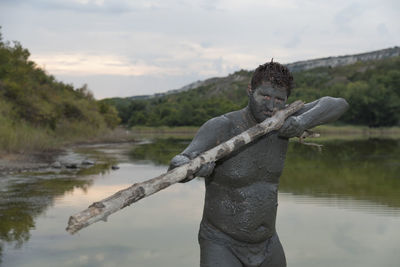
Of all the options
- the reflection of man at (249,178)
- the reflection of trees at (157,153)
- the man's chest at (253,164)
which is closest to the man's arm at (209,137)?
the reflection of man at (249,178)

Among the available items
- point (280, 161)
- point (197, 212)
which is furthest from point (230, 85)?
point (280, 161)

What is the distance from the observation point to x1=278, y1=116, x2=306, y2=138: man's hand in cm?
373

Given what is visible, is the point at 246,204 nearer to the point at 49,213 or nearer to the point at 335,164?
the point at 49,213

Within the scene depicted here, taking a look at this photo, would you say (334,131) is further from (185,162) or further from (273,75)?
(185,162)

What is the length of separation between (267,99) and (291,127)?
0.92ft

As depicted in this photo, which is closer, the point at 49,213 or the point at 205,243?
the point at 205,243

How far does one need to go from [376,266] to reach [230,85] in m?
135

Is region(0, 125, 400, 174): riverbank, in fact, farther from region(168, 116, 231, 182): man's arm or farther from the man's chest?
region(168, 116, 231, 182): man's arm

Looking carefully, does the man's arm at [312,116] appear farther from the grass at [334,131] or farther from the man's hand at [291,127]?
the grass at [334,131]

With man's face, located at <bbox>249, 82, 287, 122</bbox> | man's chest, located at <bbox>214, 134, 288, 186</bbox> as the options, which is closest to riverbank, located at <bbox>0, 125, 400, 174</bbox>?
man's chest, located at <bbox>214, 134, 288, 186</bbox>

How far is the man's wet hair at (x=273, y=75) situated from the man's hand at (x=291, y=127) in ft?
0.82

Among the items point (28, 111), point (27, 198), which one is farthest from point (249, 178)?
point (28, 111)

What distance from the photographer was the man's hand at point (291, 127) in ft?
12.2

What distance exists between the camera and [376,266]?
853cm
